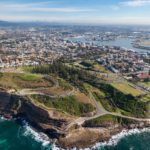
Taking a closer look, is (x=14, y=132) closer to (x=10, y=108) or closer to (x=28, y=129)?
(x=28, y=129)

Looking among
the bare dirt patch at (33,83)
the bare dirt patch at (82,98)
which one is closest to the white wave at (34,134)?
the bare dirt patch at (33,83)

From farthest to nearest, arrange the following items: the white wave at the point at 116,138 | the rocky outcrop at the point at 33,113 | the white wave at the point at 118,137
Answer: the rocky outcrop at the point at 33,113
the white wave at the point at 118,137
the white wave at the point at 116,138

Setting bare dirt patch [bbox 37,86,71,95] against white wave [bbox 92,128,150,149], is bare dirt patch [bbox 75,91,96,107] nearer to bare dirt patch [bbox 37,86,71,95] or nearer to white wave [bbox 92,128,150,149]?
bare dirt patch [bbox 37,86,71,95]

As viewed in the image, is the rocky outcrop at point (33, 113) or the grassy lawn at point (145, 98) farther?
the grassy lawn at point (145, 98)

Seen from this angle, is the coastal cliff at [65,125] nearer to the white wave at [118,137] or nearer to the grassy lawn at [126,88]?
the white wave at [118,137]

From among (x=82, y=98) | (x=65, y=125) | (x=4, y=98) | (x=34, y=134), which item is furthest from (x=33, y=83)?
(x=65, y=125)

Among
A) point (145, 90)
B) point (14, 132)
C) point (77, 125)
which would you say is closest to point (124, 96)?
point (145, 90)

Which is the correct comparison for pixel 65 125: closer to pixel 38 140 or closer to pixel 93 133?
pixel 38 140
